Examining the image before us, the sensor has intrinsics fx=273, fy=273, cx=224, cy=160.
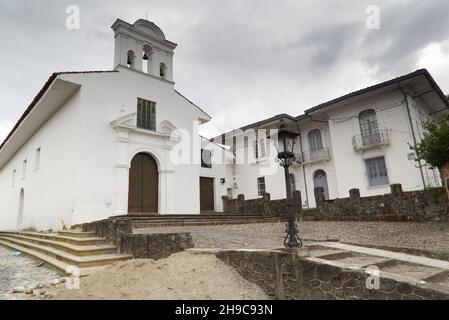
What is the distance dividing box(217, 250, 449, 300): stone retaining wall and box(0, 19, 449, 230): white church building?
7.57m

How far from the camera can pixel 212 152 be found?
770 inches

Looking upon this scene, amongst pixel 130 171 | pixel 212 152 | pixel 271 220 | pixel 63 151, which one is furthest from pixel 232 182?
pixel 63 151

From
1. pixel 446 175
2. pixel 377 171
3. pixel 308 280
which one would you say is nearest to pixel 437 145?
pixel 446 175

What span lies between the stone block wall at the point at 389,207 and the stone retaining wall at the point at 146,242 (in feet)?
25.8

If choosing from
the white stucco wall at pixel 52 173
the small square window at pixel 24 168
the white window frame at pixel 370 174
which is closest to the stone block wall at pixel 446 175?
the white window frame at pixel 370 174

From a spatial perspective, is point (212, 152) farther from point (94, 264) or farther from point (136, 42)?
point (94, 264)

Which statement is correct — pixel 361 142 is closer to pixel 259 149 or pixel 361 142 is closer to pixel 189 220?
pixel 259 149

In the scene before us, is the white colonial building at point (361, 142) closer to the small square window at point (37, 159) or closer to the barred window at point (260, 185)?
the barred window at point (260, 185)

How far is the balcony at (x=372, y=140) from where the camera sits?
15.0 m

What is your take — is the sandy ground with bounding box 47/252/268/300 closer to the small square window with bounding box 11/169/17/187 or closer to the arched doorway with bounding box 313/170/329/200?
the arched doorway with bounding box 313/170/329/200

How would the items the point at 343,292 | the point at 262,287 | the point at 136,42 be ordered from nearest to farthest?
1. the point at 343,292
2. the point at 262,287
3. the point at 136,42

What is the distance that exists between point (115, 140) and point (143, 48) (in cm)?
523

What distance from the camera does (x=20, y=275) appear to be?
5.23 meters
